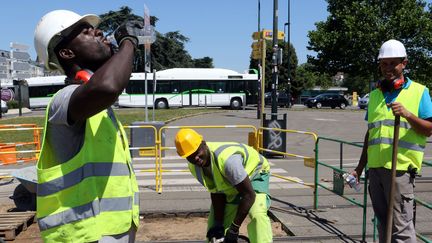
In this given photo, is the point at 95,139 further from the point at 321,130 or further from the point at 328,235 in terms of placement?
the point at 321,130

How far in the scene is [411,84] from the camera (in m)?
3.49

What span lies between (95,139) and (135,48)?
0.40 metres

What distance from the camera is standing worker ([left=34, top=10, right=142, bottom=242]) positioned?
176 centimetres

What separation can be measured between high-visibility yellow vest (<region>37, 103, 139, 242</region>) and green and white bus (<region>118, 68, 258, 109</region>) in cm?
3225

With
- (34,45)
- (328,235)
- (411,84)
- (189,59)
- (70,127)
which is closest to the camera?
(70,127)

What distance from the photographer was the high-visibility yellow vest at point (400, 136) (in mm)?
3408

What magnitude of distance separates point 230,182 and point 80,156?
196 centimetres

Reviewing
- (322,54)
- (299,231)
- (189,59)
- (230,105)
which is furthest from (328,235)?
(189,59)

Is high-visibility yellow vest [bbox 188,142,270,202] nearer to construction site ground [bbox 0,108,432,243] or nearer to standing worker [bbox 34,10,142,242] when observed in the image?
construction site ground [bbox 0,108,432,243]

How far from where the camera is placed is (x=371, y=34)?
33.0 metres

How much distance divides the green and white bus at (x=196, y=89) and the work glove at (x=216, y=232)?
3043cm

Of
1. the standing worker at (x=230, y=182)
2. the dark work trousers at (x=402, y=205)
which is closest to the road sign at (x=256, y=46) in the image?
the standing worker at (x=230, y=182)

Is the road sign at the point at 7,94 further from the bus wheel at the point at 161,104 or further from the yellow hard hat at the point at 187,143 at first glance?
the yellow hard hat at the point at 187,143

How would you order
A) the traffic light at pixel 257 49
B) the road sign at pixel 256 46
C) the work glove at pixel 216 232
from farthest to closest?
the road sign at pixel 256 46, the traffic light at pixel 257 49, the work glove at pixel 216 232
